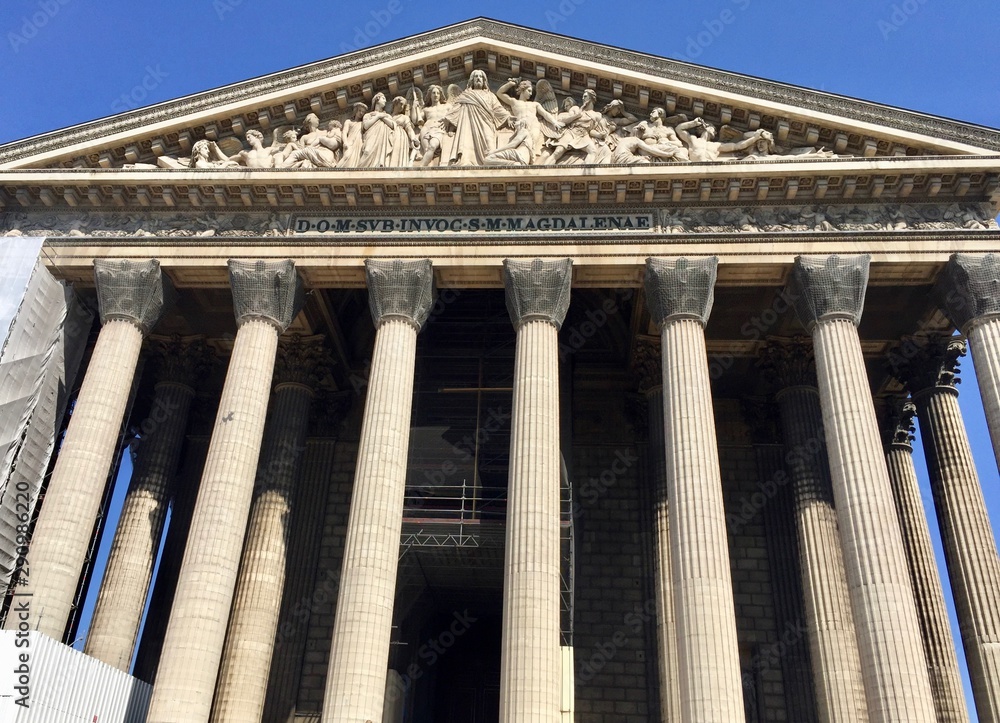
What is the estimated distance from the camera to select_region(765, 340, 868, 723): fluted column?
19297mm

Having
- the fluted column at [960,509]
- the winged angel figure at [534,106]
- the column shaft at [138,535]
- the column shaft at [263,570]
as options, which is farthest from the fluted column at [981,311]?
the column shaft at [138,535]

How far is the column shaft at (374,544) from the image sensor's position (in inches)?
648

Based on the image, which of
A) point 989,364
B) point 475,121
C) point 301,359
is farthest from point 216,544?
point 989,364

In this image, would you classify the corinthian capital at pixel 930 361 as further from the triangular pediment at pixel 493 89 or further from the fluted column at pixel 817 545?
the triangular pediment at pixel 493 89

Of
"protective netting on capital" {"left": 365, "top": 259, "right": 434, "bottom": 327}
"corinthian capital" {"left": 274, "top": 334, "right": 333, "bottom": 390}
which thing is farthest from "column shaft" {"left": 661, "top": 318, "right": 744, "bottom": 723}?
"corinthian capital" {"left": 274, "top": 334, "right": 333, "bottom": 390}

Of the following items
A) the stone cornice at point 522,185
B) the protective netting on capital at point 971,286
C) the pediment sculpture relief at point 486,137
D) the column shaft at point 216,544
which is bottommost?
the column shaft at point 216,544

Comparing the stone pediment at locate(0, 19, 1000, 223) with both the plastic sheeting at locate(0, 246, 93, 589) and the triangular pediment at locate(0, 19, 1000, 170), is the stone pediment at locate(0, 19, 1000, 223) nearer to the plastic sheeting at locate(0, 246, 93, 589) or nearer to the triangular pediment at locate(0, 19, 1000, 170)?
the triangular pediment at locate(0, 19, 1000, 170)

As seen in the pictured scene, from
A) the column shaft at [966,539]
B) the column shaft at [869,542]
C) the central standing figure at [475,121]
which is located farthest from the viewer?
the central standing figure at [475,121]

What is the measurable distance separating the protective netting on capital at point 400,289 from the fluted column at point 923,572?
44.3 feet

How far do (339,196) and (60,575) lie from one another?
33.6ft

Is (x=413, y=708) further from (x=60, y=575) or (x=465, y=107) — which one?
(x=465, y=107)

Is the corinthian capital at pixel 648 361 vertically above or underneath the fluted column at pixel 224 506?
above

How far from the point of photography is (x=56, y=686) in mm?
15945

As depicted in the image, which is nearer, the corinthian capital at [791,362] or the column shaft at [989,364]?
the column shaft at [989,364]
